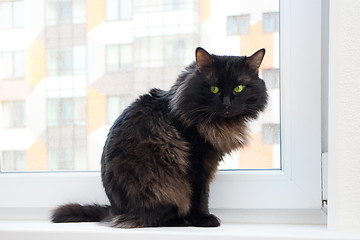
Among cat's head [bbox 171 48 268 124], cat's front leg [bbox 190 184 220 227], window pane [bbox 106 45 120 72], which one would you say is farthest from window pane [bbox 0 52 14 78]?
cat's front leg [bbox 190 184 220 227]

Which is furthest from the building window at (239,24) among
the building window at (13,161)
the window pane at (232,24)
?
the building window at (13,161)

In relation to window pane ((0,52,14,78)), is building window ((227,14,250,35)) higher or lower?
higher

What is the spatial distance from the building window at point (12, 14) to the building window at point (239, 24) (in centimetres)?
75

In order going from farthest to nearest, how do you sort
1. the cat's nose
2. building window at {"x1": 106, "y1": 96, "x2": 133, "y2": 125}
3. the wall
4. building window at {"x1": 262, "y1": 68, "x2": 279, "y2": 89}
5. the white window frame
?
building window at {"x1": 106, "y1": 96, "x2": 133, "y2": 125} < building window at {"x1": 262, "y1": 68, "x2": 279, "y2": 89} < the white window frame < the cat's nose < the wall

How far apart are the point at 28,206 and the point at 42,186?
0.08 metres

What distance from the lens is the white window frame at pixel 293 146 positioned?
3.87 ft

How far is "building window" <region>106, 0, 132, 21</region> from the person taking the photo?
1.37 m

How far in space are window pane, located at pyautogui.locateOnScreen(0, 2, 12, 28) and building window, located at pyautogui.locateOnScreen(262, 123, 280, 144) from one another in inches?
38.7

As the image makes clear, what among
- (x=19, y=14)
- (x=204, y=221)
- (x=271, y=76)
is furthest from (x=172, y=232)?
(x=19, y=14)

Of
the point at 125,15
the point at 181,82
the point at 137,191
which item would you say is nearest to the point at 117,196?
the point at 137,191

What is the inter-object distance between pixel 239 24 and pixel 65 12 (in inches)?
24.3

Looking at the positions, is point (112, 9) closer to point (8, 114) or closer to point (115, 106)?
point (115, 106)

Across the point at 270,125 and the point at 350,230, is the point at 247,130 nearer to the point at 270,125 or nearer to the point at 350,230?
the point at 270,125

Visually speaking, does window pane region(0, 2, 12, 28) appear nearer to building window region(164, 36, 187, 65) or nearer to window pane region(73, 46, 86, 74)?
window pane region(73, 46, 86, 74)
